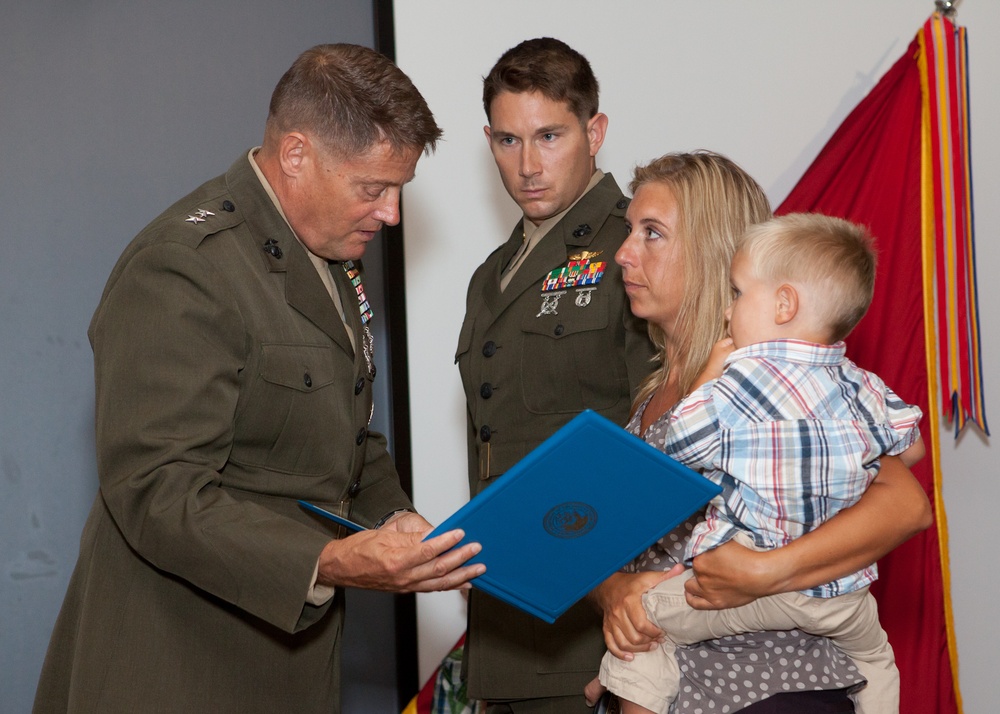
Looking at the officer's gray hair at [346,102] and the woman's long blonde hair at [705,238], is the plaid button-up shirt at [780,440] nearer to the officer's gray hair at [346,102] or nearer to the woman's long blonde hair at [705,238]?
the woman's long blonde hair at [705,238]

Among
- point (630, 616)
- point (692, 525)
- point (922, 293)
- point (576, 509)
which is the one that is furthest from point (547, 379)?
point (922, 293)

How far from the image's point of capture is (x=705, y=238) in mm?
1734

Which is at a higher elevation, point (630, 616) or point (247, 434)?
point (247, 434)

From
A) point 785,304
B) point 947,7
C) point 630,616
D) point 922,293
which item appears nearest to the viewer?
point 785,304

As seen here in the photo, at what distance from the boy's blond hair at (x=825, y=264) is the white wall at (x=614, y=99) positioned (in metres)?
1.54

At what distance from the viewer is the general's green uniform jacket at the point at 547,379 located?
1949mm

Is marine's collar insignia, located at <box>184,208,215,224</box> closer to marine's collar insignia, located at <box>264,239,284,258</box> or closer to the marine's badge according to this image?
marine's collar insignia, located at <box>264,239,284,258</box>

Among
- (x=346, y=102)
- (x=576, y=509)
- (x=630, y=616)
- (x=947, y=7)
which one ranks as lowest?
(x=630, y=616)

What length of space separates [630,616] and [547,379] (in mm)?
608

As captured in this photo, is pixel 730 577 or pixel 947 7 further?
pixel 947 7

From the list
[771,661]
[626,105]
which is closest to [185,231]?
[771,661]

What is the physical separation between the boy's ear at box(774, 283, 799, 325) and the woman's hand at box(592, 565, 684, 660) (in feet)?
1.40

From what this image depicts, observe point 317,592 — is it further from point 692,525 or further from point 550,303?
point 550,303

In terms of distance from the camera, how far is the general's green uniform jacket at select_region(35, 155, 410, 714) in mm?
1439
